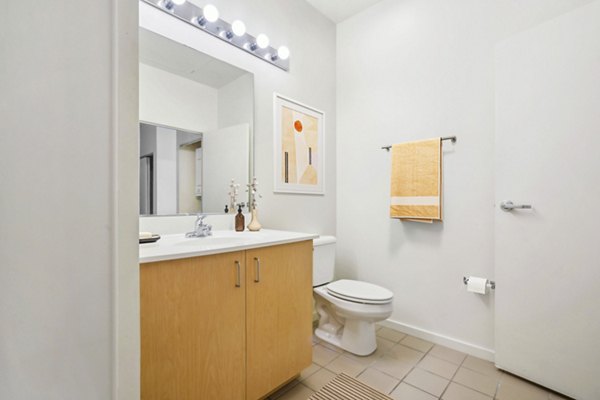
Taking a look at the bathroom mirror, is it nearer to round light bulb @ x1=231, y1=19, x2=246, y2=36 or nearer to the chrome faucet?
the chrome faucet

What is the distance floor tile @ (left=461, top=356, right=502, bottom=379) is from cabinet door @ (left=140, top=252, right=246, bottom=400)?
4.80 ft

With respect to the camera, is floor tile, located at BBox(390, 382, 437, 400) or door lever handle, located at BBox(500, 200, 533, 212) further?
door lever handle, located at BBox(500, 200, 533, 212)

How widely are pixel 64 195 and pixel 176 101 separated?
1346 mm

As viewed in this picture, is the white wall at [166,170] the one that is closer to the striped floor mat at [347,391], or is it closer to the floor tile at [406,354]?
the striped floor mat at [347,391]

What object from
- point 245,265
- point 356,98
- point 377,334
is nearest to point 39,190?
point 245,265

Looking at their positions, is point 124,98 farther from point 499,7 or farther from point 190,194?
point 499,7

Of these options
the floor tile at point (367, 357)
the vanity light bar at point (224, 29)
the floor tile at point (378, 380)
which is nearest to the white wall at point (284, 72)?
the vanity light bar at point (224, 29)

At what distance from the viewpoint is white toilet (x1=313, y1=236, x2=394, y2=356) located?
1.74m

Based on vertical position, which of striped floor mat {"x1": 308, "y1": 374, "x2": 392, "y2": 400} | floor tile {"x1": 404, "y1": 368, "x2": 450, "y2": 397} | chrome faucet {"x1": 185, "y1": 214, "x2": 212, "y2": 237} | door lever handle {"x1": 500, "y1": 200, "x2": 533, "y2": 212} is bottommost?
floor tile {"x1": 404, "y1": 368, "x2": 450, "y2": 397}

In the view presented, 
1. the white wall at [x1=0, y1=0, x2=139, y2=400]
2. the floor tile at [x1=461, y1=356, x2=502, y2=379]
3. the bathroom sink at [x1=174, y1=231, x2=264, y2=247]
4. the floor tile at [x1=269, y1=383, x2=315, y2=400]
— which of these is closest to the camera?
the white wall at [x1=0, y1=0, x2=139, y2=400]

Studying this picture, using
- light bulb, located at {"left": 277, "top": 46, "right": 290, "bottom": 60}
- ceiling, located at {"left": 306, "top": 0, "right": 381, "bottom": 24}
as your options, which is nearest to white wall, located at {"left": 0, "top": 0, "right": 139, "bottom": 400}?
light bulb, located at {"left": 277, "top": 46, "right": 290, "bottom": 60}

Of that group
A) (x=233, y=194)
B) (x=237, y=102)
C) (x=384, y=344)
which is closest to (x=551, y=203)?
(x=384, y=344)

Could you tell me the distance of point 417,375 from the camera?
5.37 ft

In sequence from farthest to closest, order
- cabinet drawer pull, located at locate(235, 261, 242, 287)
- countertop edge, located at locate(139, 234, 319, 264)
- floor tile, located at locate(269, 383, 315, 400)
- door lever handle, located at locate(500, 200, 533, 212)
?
door lever handle, located at locate(500, 200, 533, 212) < floor tile, located at locate(269, 383, 315, 400) < cabinet drawer pull, located at locate(235, 261, 242, 287) < countertop edge, located at locate(139, 234, 319, 264)
